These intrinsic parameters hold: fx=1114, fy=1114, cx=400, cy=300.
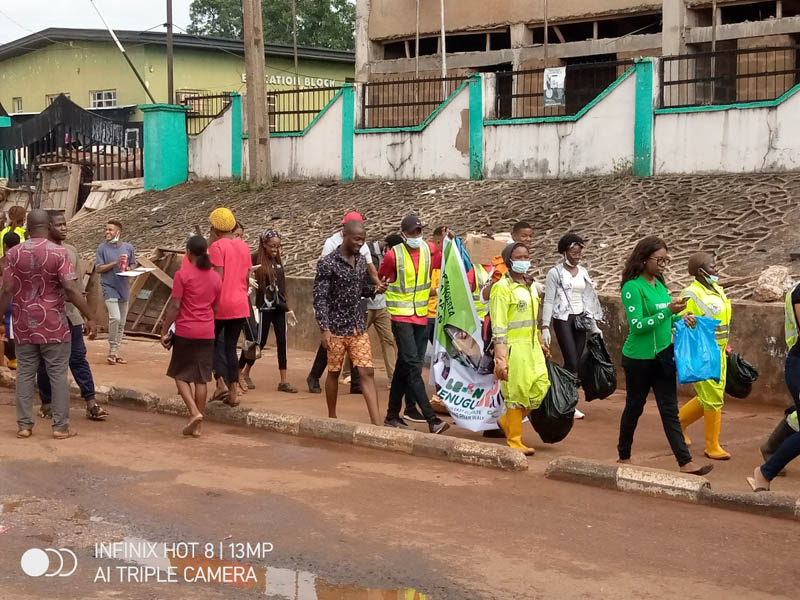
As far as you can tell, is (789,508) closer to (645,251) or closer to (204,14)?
(645,251)

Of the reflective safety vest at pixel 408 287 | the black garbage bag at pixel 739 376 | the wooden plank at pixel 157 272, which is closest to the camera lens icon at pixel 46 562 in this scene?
the reflective safety vest at pixel 408 287

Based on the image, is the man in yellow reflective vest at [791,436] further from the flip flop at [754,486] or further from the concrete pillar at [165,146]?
the concrete pillar at [165,146]

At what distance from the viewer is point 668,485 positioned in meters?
7.23

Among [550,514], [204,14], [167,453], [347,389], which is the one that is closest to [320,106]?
[347,389]

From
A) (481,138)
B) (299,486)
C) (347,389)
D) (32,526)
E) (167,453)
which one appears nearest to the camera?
(32,526)

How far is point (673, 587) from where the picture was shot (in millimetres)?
5457

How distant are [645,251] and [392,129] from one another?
42.7 feet

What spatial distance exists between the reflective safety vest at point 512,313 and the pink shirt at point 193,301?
8.19 ft

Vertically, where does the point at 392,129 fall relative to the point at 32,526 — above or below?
above

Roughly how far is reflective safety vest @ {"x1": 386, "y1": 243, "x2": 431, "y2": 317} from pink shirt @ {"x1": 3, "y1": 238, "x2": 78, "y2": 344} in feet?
8.83

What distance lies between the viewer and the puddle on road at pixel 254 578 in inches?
211

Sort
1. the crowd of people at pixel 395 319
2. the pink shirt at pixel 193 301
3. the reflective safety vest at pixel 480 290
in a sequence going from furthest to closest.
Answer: the reflective safety vest at pixel 480 290 → the pink shirt at pixel 193 301 → the crowd of people at pixel 395 319

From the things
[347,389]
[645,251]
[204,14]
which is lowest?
[347,389]

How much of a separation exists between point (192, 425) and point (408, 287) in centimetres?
215
